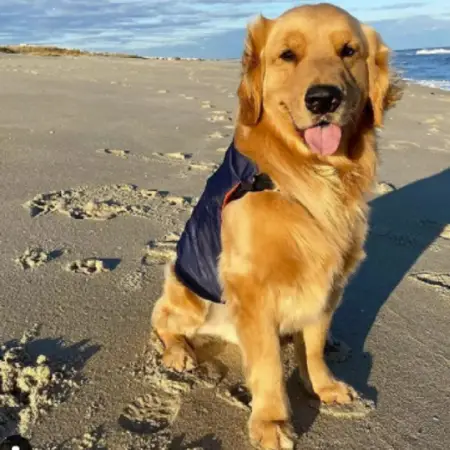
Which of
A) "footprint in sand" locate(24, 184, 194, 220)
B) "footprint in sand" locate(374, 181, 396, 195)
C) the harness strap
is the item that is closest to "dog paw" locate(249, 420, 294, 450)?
the harness strap

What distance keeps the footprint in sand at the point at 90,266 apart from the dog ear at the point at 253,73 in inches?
54.8

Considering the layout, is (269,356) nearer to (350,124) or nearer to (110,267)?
(350,124)

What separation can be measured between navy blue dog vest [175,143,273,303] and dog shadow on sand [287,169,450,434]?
634mm

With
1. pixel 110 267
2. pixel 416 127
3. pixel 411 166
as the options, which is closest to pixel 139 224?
pixel 110 267

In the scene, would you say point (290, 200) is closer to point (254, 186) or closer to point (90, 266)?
point (254, 186)

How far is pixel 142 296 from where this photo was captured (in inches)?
129

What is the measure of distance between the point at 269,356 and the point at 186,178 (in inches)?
119

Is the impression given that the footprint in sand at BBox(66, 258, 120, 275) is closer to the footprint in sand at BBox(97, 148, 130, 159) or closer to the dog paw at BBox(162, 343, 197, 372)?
the dog paw at BBox(162, 343, 197, 372)

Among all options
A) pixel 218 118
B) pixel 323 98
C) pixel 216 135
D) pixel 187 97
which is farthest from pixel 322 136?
pixel 187 97

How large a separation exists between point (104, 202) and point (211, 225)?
6.48 feet

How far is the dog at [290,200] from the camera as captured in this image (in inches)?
92.9

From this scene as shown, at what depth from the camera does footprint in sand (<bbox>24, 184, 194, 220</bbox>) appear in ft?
13.9

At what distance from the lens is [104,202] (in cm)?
445

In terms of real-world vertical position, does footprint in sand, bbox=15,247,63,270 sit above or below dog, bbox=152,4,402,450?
below
